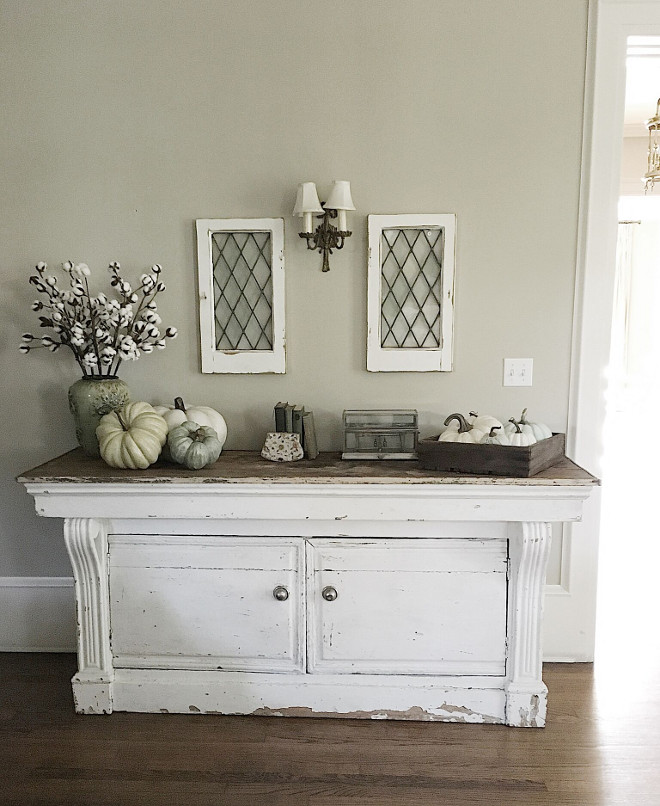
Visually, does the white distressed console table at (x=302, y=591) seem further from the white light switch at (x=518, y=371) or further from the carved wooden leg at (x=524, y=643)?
the white light switch at (x=518, y=371)

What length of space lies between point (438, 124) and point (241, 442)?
56.8 inches

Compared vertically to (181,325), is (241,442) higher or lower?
lower

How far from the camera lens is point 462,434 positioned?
7.88 ft

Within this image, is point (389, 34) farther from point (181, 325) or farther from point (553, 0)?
point (181, 325)

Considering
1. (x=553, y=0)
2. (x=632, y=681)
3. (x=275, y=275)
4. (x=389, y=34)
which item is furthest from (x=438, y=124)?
(x=632, y=681)

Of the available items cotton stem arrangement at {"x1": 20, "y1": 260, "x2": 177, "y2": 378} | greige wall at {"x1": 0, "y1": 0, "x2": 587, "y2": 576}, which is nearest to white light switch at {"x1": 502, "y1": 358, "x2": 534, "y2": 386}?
greige wall at {"x1": 0, "y1": 0, "x2": 587, "y2": 576}

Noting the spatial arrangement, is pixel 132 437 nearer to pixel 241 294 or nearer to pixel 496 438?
pixel 241 294

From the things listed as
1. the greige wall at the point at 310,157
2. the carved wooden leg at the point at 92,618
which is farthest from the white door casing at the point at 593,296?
the carved wooden leg at the point at 92,618

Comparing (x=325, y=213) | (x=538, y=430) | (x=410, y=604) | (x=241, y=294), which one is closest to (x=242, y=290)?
(x=241, y=294)

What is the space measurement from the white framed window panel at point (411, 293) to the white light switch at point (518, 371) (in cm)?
23

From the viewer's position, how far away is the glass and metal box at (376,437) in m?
2.56

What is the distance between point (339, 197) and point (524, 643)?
1.68 metres

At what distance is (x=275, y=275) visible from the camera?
107 inches

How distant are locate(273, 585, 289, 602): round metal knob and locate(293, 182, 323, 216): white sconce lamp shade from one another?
1.34m
